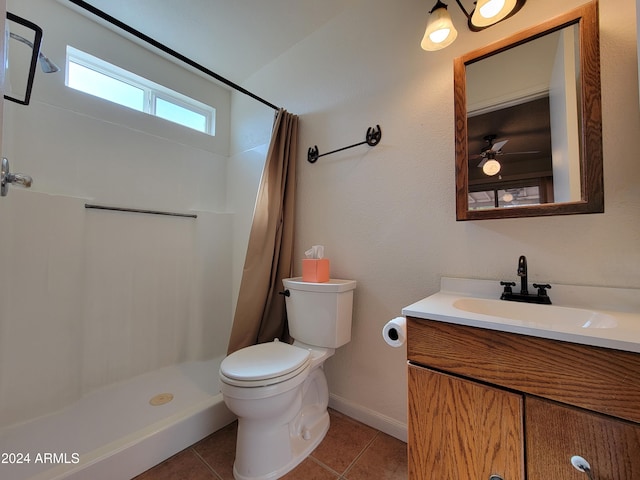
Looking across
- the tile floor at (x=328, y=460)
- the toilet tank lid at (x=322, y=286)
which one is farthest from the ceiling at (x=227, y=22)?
the tile floor at (x=328, y=460)

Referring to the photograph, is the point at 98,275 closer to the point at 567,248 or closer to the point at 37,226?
the point at 37,226

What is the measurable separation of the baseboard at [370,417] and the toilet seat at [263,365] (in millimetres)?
495

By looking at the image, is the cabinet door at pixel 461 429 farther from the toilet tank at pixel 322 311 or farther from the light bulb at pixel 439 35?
the light bulb at pixel 439 35

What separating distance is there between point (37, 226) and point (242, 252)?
117 cm

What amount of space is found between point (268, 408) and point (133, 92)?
2306 mm

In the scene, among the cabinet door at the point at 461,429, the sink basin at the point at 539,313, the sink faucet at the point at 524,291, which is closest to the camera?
the cabinet door at the point at 461,429

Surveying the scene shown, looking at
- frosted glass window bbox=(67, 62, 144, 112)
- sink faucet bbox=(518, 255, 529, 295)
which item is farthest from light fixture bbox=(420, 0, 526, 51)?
Result: frosted glass window bbox=(67, 62, 144, 112)

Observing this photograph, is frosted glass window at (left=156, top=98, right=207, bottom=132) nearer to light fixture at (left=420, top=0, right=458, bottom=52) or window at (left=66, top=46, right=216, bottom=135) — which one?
window at (left=66, top=46, right=216, bottom=135)

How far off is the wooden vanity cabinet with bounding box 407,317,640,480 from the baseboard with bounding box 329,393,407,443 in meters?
0.52

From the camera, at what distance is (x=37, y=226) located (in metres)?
1.34

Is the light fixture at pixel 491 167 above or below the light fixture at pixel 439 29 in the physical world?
below

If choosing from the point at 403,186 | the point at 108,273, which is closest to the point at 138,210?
the point at 108,273

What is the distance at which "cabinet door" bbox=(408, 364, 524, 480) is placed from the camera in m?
0.66

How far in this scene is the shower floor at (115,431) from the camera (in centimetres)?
100
